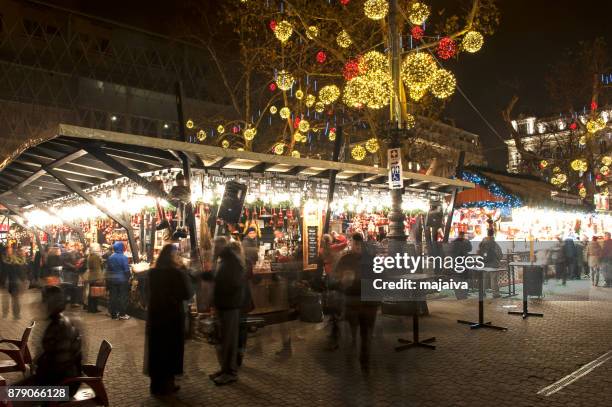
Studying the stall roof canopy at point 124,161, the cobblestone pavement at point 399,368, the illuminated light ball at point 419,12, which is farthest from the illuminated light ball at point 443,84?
the cobblestone pavement at point 399,368

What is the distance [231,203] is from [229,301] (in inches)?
138

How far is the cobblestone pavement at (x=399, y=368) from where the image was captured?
17.6 feet

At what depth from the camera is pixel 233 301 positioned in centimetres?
627

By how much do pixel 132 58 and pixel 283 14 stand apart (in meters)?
26.1

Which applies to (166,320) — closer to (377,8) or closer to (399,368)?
(399,368)

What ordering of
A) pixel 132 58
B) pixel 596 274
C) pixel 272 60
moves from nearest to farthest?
pixel 596 274, pixel 272 60, pixel 132 58

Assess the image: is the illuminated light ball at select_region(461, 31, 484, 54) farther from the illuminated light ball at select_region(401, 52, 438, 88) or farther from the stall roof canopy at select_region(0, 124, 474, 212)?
the stall roof canopy at select_region(0, 124, 474, 212)

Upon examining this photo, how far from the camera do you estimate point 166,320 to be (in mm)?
5793

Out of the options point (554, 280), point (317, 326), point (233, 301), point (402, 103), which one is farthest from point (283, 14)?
point (554, 280)

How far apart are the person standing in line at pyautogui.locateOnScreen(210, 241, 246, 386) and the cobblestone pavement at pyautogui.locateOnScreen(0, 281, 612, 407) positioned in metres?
0.43

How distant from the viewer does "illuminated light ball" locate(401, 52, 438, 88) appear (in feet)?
31.3

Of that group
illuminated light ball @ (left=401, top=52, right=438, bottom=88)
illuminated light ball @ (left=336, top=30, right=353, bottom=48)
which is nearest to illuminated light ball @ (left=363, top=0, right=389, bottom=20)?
illuminated light ball @ (left=401, top=52, right=438, bottom=88)

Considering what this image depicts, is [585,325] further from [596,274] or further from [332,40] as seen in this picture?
[332,40]

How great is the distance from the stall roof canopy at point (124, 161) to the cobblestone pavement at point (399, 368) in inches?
111
